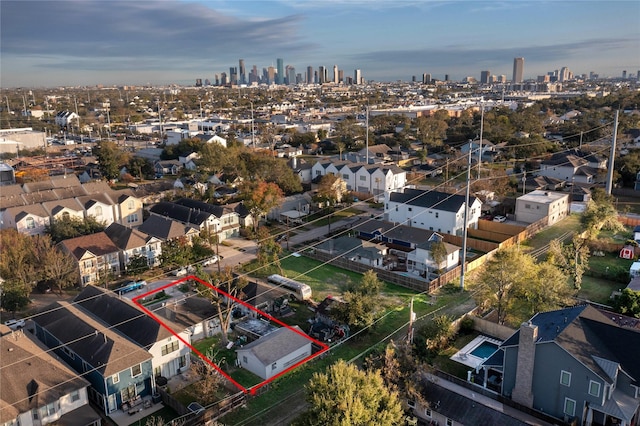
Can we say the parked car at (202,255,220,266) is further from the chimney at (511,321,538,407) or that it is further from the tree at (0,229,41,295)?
the chimney at (511,321,538,407)

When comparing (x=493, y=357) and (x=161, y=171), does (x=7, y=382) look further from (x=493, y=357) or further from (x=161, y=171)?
(x=161, y=171)

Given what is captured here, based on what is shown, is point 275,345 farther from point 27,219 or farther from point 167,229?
point 27,219

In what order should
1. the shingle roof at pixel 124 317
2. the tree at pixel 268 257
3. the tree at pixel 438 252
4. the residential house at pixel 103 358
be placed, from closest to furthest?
the residential house at pixel 103 358 < the shingle roof at pixel 124 317 < the tree at pixel 438 252 < the tree at pixel 268 257

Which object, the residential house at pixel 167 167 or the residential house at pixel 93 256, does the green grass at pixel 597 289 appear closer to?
the residential house at pixel 93 256

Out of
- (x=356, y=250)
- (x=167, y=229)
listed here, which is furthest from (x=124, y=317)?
(x=356, y=250)

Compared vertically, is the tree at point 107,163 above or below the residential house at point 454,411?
above

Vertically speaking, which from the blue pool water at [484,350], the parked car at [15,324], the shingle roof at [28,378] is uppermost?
the shingle roof at [28,378]

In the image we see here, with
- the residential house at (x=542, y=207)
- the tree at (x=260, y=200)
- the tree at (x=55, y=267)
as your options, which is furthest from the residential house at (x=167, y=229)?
the residential house at (x=542, y=207)
